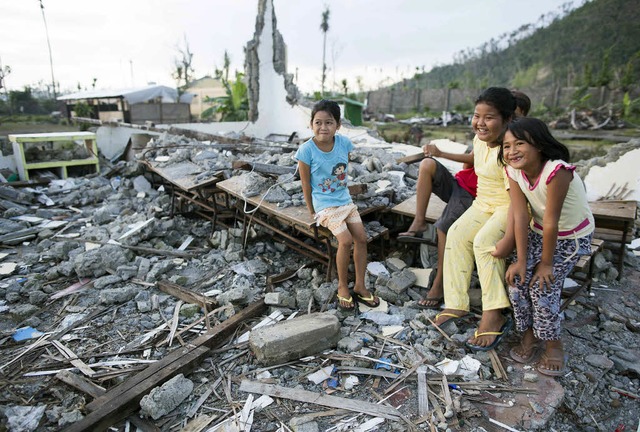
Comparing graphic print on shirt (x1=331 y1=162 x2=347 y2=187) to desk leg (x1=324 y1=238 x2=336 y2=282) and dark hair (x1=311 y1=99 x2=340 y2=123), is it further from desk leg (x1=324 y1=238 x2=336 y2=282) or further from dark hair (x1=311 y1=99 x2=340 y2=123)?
desk leg (x1=324 y1=238 x2=336 y2=282)

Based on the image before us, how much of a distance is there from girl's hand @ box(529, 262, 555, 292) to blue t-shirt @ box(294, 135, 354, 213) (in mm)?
1637

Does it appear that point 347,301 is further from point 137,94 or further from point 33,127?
point 33,127

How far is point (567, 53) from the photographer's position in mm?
36875

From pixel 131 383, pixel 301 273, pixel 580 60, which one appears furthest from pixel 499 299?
pixel 580 60

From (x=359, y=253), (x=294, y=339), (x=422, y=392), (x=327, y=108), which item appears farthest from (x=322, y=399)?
(x=327, y=108)

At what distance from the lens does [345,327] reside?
3322 mm

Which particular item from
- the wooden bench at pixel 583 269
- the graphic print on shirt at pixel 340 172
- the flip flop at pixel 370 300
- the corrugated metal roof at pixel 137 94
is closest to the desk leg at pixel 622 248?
the wooden bench at pixel 583 269

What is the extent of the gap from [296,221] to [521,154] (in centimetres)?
209

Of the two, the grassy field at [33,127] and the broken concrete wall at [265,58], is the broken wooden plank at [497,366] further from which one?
the grassy field at [33,127]

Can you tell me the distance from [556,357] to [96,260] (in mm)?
4751

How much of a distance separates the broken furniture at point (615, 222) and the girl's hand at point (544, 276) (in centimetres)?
196

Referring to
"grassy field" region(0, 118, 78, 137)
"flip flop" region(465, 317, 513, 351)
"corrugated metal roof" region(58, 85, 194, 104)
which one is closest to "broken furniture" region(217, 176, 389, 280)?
"flip flop" region(465, 317, 513, 351)

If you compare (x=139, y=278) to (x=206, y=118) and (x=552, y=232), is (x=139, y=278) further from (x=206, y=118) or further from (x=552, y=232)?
(x=206, y=118)

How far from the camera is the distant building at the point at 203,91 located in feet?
110
